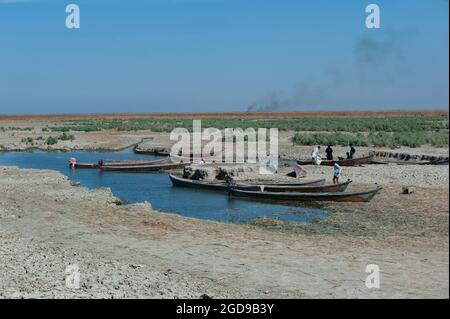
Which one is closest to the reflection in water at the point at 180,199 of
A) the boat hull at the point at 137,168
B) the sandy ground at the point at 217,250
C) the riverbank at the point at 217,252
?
the boat hull at the point at 137,168

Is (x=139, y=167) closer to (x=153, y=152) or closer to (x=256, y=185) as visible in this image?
(x=153, y=152)

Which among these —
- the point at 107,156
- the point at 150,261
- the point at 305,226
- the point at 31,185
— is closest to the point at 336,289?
the point at 150,261

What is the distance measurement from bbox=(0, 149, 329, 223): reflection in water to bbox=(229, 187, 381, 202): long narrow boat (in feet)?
0.99

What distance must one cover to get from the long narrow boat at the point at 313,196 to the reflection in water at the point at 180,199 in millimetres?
301

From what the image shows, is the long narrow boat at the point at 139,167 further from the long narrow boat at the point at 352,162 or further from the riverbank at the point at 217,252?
the riverbank at the point at 217,252

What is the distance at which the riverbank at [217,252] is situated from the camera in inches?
340

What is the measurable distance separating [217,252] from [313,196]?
944 centimetres

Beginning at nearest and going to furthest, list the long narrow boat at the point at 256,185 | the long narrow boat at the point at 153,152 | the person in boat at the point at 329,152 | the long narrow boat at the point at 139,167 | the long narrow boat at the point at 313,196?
the long narrow boat at the point at 313,196 → the long narrow boat at the point at 256,185 → the person in boat at the point at 329,152 → the long narrow boat at the point at 139,167 → the long narrow boat at the point at 153,152

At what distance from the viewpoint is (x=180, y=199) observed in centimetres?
2333

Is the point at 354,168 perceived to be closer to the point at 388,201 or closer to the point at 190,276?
the point at 388,201

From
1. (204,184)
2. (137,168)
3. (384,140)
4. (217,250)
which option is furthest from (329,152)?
(217,250)

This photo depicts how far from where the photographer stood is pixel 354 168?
98.1 feet

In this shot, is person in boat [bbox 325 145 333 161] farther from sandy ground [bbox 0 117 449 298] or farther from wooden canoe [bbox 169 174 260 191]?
sandy ground [bbox 0 117 449 298]
